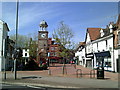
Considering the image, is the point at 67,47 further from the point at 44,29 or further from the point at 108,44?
the point at 44,29

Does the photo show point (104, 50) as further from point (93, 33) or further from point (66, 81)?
point (66, 81)

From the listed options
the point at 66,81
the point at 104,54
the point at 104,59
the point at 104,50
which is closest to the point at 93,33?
the point at 104,50

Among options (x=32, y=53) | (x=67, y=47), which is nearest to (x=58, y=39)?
(x=67, y=47)

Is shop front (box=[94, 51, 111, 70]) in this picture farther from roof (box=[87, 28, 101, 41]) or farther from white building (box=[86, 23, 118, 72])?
roof (box=[87, 28, 101, 41])

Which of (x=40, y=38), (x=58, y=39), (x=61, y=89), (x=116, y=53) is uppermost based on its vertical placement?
(x=40, y=38)

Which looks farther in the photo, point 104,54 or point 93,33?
point 93,33

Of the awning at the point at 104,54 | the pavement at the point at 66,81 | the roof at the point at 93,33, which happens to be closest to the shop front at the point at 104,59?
the awning at the point at 104,54

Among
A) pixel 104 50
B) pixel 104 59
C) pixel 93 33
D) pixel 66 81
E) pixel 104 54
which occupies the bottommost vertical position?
pixel 66 81

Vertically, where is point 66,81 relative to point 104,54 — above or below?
below

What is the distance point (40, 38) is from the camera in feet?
249

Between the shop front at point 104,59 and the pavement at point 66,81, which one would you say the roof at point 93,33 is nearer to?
the shop front at point 104,59

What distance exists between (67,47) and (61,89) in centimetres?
1278

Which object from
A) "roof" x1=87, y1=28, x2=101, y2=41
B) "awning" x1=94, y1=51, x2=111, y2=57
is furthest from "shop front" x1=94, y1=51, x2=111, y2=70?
"roof" x1=87, y1=28, x2=101, y2=41

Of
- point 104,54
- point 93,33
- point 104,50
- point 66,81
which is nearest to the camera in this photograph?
point 66,81
